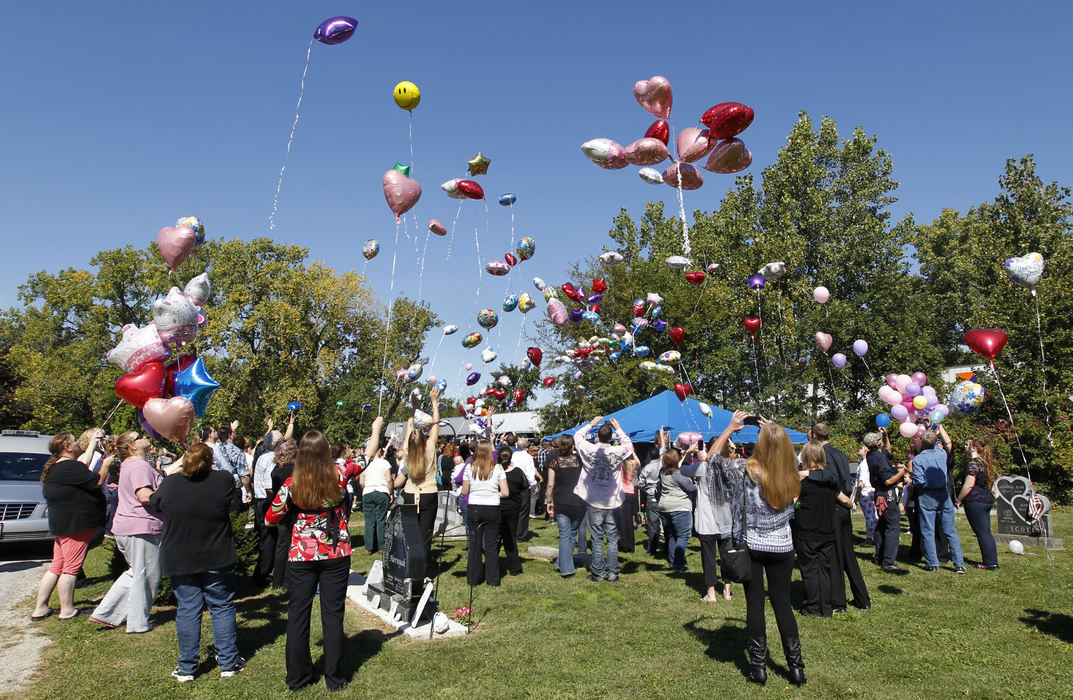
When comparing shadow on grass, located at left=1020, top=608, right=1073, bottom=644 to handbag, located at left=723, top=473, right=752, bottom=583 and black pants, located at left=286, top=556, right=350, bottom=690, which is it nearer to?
handbag, located at left=723, top=473, right=752, bottom=583

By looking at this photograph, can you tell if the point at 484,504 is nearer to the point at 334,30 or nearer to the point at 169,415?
the point at 169,415

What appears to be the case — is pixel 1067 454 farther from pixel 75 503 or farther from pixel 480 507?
pixel 75 503

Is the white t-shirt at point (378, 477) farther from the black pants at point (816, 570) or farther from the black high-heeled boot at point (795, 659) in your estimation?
the black high-heeled boot at point (795, 659)

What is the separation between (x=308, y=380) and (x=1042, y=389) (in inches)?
1190

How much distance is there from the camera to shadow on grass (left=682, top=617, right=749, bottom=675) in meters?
5.03

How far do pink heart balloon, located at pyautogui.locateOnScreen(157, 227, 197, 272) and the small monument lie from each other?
3.39m

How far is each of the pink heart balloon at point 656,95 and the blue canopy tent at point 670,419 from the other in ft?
28.1

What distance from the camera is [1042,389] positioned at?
19031mm

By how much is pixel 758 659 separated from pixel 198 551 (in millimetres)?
4092

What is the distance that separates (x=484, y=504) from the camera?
7.64 meters

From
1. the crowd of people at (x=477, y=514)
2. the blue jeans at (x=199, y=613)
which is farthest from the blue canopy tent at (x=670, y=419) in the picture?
the blue jeans at (x=199, y=613)

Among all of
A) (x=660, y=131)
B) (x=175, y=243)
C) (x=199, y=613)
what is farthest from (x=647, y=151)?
(x=199, y=613)

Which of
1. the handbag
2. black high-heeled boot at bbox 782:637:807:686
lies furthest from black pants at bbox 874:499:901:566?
the handbag

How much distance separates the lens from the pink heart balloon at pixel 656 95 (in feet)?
27.2
